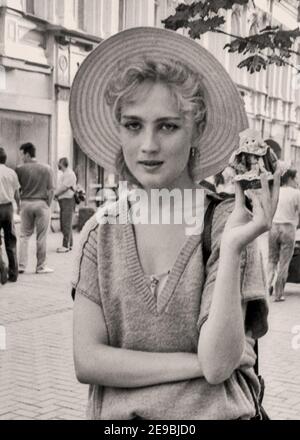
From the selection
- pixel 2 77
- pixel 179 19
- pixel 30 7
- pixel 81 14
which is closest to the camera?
pixel 179 19

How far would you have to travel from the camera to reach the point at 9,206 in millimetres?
10875

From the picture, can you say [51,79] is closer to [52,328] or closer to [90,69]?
[52,328]

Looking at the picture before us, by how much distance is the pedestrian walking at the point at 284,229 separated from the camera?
10.2m

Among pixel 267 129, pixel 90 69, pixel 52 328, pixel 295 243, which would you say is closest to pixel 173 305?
pixel 90 69

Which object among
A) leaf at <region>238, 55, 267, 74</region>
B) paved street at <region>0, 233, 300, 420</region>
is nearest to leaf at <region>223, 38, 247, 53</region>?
leaf at <region>238, 55, 267, 74</region>

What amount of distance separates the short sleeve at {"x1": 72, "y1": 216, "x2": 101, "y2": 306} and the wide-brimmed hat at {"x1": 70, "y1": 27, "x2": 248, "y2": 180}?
8.3 inches

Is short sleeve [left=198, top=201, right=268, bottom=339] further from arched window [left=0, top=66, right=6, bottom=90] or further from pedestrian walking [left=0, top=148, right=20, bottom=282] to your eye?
arched window [left=0, top=66, right=6, bottom=90]

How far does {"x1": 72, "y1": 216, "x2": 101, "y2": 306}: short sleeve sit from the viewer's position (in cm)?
176

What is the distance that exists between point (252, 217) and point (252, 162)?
0.11m

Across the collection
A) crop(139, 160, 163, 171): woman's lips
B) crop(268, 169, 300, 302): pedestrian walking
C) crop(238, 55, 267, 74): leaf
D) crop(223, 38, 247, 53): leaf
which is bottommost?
crop(268, 169, 300, 302): pedestrian walking

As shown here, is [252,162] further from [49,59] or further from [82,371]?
[49,59]

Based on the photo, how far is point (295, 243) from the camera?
1128cm

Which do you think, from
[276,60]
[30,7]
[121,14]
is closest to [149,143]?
[276,60]
